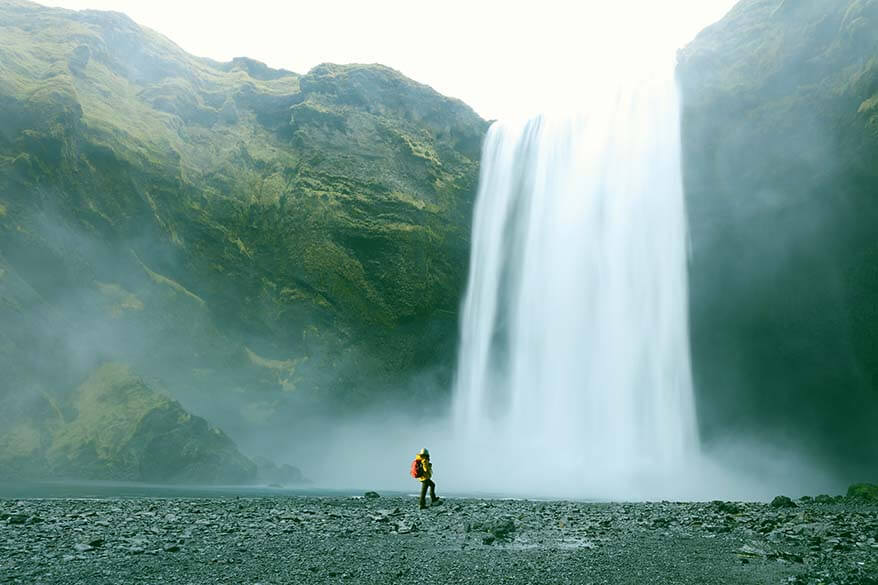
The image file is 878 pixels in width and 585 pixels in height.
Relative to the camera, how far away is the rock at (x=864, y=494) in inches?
730

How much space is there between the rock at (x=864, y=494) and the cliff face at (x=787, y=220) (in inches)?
421

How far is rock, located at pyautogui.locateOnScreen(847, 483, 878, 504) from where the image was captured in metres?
18.5

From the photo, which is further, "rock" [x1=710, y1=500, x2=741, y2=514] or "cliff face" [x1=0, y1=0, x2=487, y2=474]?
"cliff face" [x1=0, y1=0, x2=487, y2=474]

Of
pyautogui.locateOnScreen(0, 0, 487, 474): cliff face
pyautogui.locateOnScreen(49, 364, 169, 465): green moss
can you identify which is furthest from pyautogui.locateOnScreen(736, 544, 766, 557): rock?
pyautogui.locateOnScreen(0, 0, 487, 474): cliff face

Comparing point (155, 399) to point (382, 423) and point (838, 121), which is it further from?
point (838, 121)

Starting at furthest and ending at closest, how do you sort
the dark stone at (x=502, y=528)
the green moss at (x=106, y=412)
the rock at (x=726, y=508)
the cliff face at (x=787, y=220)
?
the green moss at (x=106, y=412) < the cliff face at (x=787, y=220) < the rock at (x=726, y=508) < the dark stone at (x=502, y=528)

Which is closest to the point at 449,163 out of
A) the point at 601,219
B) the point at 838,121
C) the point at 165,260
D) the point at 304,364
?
the point at 601,219

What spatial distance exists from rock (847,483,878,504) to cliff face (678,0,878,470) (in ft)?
35.1

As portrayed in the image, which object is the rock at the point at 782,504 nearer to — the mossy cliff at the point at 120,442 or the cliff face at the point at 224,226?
the mossy cliff at the point at 120,442

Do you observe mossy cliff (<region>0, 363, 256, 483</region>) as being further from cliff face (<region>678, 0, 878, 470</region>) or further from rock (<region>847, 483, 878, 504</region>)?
cliff face (<region>678, 0, 878, 470</region>)

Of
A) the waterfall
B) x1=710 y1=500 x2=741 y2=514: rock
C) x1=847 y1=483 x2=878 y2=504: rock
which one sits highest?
the waterfall

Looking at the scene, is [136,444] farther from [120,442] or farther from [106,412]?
[106,412]

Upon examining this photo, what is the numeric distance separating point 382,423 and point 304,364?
20.6ft

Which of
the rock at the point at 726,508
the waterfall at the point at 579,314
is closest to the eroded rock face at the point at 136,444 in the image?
the waterfall at the point at 579,314
